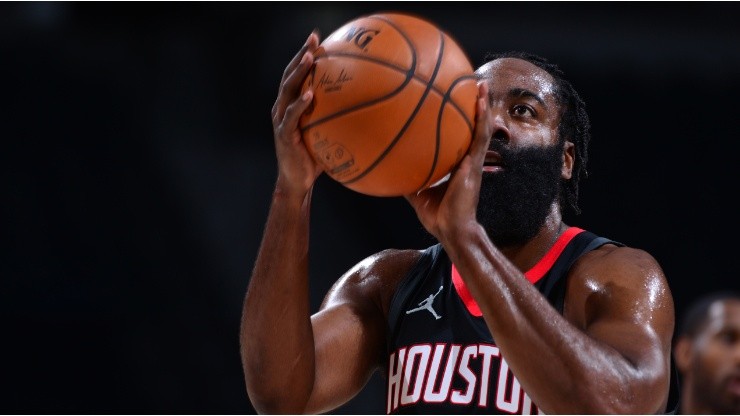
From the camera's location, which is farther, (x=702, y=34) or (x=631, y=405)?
(x=702, y=34)

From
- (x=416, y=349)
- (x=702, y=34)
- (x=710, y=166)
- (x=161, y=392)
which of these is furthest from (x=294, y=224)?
(x=702, y=34)

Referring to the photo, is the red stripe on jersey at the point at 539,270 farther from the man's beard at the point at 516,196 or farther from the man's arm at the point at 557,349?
the man's arm at the point at 557,349

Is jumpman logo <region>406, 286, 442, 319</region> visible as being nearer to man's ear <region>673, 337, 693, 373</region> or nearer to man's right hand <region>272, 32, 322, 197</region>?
man's right hand <region>272, 32, 322, 197</region>

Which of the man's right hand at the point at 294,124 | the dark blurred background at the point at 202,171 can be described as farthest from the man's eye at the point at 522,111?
the dark blurred background at the point at 202,171

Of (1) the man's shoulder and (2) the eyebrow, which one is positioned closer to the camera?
(1) the man's shoulder

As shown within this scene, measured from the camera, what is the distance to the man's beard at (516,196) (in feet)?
8.91

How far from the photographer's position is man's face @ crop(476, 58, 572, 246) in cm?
272

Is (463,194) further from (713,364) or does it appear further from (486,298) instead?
(713,364)

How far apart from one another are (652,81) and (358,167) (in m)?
4.20

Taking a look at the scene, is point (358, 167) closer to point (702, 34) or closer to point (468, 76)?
point (468, 76)

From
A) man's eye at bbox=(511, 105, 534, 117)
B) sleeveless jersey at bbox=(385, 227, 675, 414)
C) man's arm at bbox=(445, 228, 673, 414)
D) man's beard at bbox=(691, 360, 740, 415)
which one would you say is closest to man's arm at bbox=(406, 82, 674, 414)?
man's arm at bbox=(445, 228, 673, 414)

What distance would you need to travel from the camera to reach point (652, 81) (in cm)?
601

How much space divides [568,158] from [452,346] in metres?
0.73

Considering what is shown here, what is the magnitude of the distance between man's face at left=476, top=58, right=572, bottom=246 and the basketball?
0.47 meters
